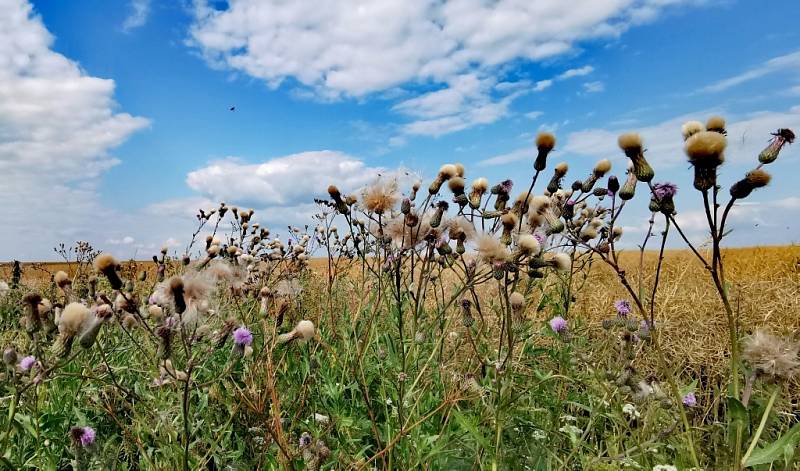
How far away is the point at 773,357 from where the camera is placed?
5.52 ft

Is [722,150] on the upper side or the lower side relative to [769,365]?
upper

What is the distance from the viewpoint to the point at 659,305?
5453mm

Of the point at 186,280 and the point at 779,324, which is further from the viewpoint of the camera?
the point at 779,324

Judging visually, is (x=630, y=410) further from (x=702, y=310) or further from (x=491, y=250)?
(x=702, y=310)

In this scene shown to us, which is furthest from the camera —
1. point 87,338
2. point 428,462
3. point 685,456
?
point 685,456

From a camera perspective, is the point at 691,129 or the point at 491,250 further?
the point at 491,250

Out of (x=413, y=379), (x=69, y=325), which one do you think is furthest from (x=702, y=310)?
(x=69, y=325)

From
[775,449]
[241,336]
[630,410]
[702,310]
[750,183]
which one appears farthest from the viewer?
[702,310]

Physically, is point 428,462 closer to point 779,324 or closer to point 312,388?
point 312,388

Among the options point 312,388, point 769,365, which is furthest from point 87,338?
point 769,365

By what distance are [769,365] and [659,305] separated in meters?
4.08

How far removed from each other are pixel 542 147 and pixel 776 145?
0.80m

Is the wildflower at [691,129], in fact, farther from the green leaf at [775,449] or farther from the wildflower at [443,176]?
the wildflower at [443,176]

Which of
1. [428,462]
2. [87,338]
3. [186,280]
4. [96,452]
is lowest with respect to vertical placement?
[428,462]
